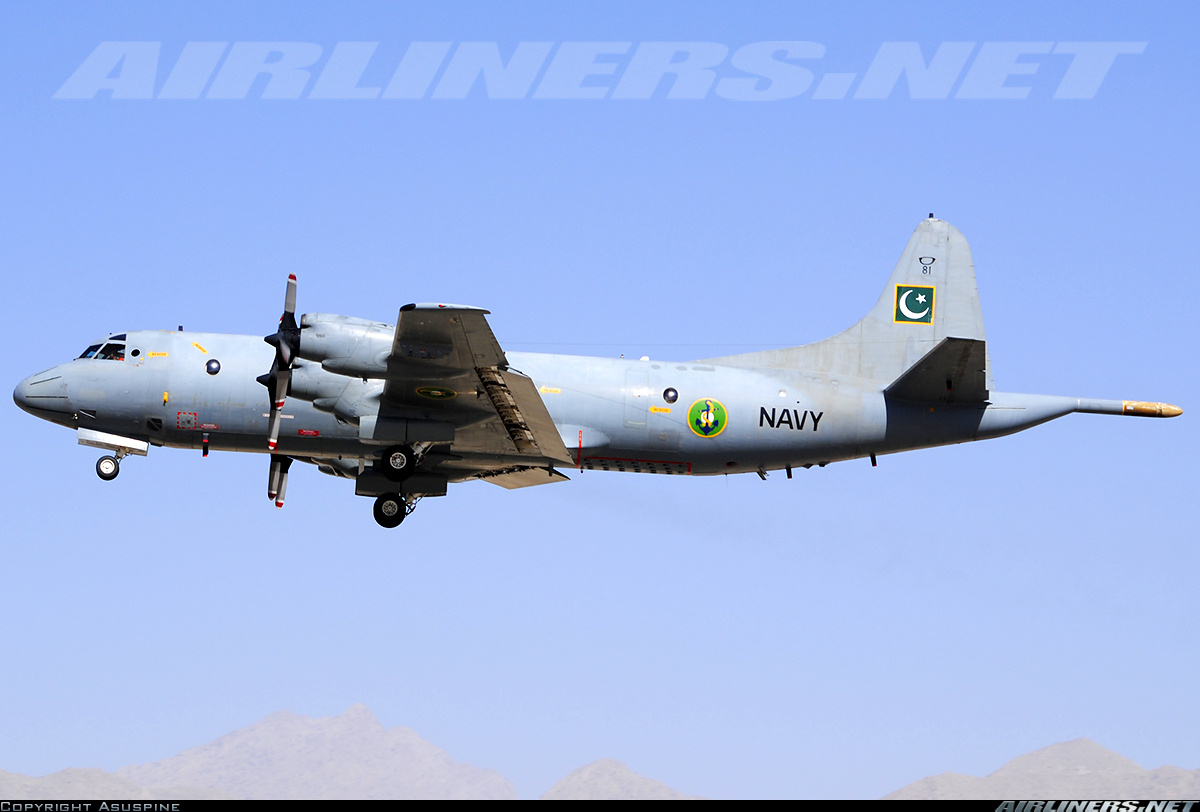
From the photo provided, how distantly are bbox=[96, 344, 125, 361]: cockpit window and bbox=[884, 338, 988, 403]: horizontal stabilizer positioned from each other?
51.4 ft

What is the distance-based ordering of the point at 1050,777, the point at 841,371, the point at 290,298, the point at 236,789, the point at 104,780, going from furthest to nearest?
the point at 236,789 → the point at 1050,777 → the point at 104,780 → the point at 841,371 → the point at 290,298

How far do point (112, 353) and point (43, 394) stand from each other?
1625 millimetres

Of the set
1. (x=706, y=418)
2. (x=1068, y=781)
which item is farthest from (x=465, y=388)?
(x=1068, y=781)

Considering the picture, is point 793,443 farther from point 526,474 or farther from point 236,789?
point 236,789

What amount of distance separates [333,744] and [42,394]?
147605mm

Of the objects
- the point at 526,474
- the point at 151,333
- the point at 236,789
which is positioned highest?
the point at 151,333

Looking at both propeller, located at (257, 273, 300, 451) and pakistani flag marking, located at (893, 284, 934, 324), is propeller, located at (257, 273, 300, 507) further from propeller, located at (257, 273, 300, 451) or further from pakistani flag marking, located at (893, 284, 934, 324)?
pakistani flag marking, located at (893, 284, 934, 324)

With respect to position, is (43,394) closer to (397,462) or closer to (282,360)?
(282,360)

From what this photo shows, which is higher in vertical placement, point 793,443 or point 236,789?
point 793,443

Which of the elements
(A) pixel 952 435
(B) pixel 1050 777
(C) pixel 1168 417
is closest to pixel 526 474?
(A) pixel 952 435

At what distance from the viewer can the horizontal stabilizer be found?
25078 mm

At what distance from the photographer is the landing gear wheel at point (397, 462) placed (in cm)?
2522

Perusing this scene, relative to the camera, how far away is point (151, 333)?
2577 cm

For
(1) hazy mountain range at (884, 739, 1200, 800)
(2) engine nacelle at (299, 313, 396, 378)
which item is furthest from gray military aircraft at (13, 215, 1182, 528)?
(1) hazy mountain range at (884, 739, 1200, 800)
